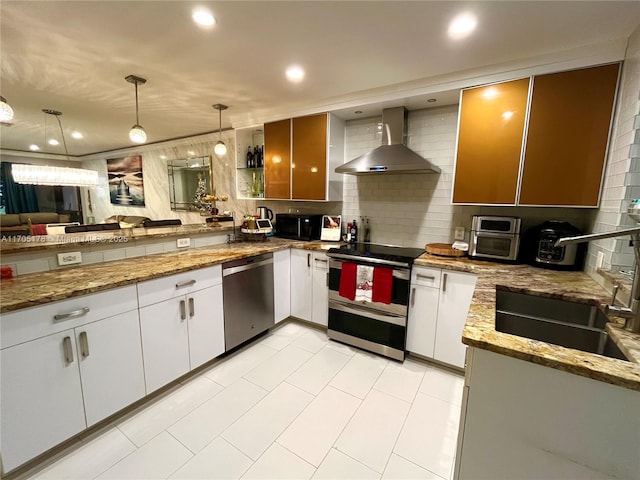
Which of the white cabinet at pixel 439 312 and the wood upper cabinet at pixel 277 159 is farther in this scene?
the wood upper cabinet at pixel 277 159

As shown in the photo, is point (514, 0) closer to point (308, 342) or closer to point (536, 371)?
point (536, 371)

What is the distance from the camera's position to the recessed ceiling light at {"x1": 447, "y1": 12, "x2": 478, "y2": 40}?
1427mm

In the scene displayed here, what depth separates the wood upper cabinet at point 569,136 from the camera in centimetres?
167

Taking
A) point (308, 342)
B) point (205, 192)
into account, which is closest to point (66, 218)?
point (205, 192)

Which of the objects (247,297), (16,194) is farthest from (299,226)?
(16,194)

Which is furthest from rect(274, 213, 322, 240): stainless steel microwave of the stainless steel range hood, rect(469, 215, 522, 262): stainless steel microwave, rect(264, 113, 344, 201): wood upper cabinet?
rect(469, 215, 522, 262): stainless steel microwave

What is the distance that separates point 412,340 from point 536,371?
1482 mm

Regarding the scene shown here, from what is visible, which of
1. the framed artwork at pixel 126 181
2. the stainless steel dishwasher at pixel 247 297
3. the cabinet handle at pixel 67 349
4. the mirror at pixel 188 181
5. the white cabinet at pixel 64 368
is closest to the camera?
the white cabinet at pixel 64 368

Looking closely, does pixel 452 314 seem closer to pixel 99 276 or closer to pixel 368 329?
pixel 368 329

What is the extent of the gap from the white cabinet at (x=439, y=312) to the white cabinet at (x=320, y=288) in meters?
0.84

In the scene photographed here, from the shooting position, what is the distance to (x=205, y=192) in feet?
14.2

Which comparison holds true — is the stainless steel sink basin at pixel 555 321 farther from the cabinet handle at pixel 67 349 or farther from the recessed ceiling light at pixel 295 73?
the cabinet handle at pixel 67 349

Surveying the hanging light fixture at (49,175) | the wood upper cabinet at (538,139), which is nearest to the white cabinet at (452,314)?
the wood upper cabinet at (538,139)

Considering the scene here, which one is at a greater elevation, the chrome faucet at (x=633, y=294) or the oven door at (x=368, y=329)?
the chrome faucet at (x=633, y=294)
